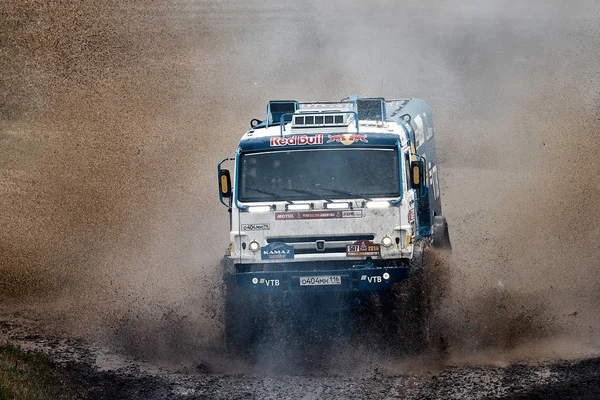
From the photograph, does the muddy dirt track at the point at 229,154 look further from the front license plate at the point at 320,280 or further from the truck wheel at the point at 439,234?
the front license plate at the point at 320,280

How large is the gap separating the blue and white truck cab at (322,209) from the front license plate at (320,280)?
0.01 meters

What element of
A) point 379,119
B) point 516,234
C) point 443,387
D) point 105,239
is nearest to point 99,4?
point 105,239

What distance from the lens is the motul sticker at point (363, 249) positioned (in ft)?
42.8

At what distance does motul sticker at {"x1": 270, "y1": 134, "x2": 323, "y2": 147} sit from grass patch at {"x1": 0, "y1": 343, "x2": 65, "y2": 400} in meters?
3.71

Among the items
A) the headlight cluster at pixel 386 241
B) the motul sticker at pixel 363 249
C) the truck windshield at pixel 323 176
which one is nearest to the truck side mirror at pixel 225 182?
the truck windshield at pixel 323 176

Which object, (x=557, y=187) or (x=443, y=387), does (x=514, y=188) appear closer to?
(x=557, y=187)

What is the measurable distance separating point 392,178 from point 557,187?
29.1 feet

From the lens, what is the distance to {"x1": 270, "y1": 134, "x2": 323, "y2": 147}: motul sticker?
13.3 m

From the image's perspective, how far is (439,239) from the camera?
16.5m

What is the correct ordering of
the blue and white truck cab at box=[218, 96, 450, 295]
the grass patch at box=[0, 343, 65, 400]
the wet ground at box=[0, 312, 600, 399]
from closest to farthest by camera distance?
1. the grass patch at box=[0, 343, 65, 400]
2. the wet ground at box=[0, 312, 600, 399]
3. the blue and white truck cab at box=[218, 96, 450, 295]

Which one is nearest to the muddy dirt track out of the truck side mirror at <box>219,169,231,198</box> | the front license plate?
the front license plate

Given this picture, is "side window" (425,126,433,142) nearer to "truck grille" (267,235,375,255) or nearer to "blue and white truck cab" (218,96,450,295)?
"blue and white truck cab" (218,96,450,295)

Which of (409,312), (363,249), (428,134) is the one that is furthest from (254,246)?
(428,134)

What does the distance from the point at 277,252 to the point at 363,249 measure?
1.02 metres
